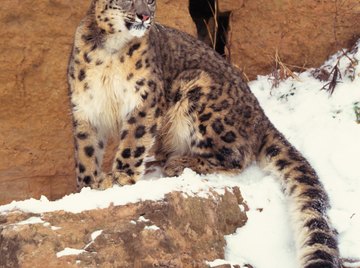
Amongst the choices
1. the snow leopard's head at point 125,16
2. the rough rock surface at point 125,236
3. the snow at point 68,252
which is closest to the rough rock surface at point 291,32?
the snow leopard's head at point 125,16

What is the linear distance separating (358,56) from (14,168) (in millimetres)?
3458

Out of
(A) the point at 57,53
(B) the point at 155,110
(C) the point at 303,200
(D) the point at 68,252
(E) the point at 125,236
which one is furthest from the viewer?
(A) the point at 57,53

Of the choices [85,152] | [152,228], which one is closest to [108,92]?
[85,152]

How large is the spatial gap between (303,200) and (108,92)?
1.62 m

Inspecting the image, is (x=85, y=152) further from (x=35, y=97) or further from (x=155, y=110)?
(x=35, y=97)

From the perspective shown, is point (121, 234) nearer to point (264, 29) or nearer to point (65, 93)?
point (65, 93)

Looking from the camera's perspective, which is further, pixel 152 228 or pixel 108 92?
pixel 108 92

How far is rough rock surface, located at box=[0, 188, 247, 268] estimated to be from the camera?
5.04m

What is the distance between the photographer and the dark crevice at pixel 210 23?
899 centimetres

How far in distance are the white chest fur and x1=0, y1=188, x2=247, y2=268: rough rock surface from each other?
0.99 meters

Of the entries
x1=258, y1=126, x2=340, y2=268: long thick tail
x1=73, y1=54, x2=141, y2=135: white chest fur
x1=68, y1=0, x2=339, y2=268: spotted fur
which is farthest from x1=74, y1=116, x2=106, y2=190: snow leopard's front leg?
x1=258, y1=126, x2=340, y2=268: long thick tail

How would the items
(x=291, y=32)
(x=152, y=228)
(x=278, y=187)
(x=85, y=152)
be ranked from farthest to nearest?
(x=291, y=32)
(x=85, y=152)
(x=278, y=187)
(x=152, y=228)

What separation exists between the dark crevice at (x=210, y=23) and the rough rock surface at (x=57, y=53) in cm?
30

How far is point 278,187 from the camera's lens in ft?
20.6
